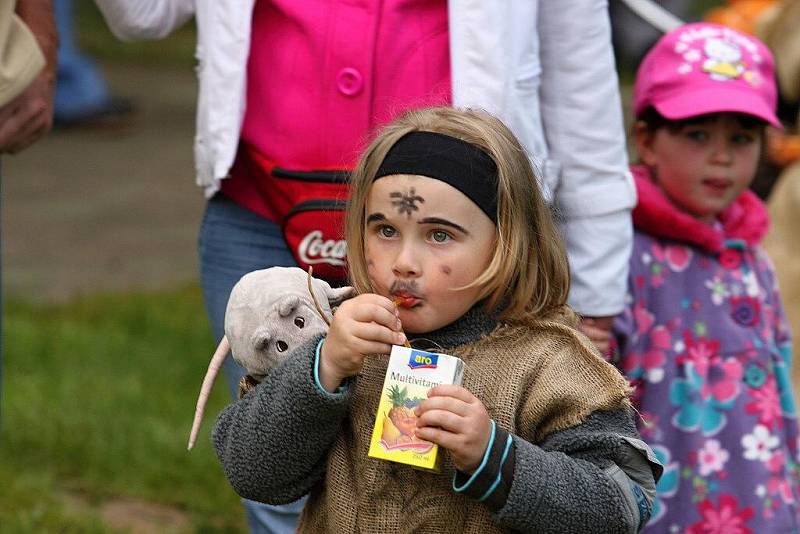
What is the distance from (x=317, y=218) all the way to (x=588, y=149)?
0.58m

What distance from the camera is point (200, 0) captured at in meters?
3.03

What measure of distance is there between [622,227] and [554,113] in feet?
0.90

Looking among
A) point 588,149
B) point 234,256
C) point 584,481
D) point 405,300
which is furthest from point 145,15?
point 584,481

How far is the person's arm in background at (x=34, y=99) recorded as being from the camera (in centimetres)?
323

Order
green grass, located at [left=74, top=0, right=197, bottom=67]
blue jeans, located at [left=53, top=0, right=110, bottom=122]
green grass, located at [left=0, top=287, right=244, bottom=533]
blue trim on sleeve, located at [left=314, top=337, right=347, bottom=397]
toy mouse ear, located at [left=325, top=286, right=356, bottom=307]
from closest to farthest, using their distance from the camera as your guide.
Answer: blue trim on sleeve, located at [left=314, top=337, right=347, bottom=397] < toy mouse ear, located at [left=325, top=286, right=356, bottom=307] < green grass, located at [left=0, top=287, right=244, bottom=533] < blue jeans, located at [left=53, top=0, right=110, bottom=122] < green grass, located at [left=74, top=0, right=197, bottom=67]

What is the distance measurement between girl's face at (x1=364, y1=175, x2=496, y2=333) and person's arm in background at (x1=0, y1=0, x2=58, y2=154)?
4.05ft

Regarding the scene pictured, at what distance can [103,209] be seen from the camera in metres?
8.34

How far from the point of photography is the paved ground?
23.8 feet

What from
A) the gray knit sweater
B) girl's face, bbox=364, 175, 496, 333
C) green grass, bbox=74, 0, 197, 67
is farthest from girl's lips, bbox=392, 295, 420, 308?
green grass, bbox=74, 0, 197, 67

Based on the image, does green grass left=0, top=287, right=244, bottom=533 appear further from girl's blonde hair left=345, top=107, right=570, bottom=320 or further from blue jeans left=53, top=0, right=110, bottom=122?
blue jeans left=53, top=0, right=110, bottom=122

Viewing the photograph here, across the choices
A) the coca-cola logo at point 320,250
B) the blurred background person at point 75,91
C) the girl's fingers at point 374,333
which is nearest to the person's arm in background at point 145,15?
the coca-cola logo at point 320,250

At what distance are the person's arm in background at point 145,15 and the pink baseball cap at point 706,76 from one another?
120cm

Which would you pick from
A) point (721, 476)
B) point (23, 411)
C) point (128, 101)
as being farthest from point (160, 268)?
point (721, 476)

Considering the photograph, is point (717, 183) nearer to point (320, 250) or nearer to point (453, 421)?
point (320, 250)
